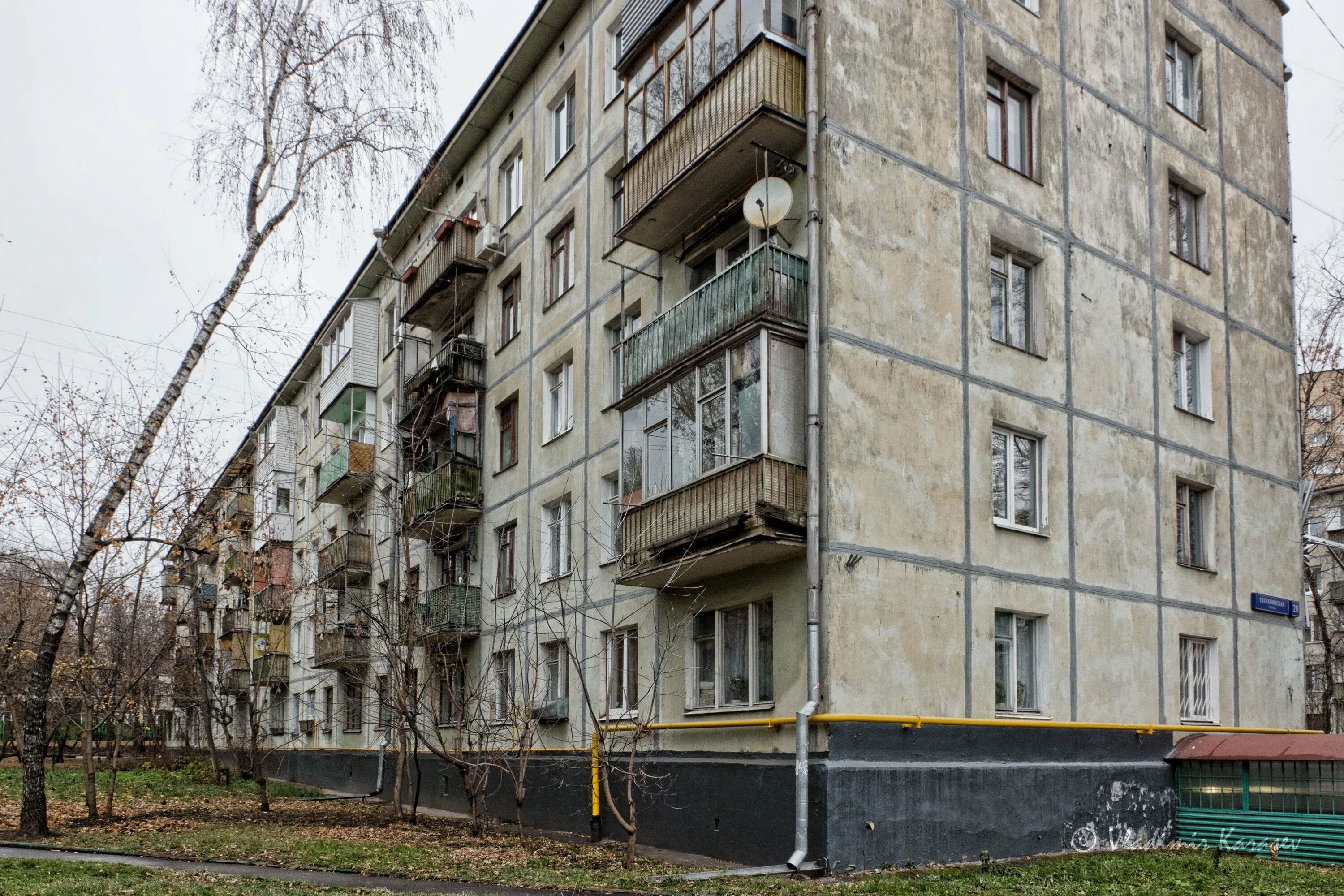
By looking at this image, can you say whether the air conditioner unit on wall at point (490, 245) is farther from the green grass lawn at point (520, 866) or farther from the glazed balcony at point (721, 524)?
the green grass lawn at point (520, 866)

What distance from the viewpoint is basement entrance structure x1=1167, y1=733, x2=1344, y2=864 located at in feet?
53.1

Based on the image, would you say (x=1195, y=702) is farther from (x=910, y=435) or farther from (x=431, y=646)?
(x=431, y=646)

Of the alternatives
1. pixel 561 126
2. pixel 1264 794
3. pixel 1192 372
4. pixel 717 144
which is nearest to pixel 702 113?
pixel 717 144

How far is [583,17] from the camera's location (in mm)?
23203

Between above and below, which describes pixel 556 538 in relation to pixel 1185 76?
below

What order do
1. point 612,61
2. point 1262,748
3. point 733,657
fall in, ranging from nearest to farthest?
point 733,657, point 1262,748, point 612,61

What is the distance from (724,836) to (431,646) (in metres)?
7.56

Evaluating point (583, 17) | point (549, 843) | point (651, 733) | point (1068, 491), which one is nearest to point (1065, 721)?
point (1068, 491)

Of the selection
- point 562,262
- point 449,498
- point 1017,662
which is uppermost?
point 562,262

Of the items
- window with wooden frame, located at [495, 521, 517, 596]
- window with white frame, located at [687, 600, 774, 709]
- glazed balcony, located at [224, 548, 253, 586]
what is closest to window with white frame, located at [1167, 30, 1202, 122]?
window with white frame, located at [687, 600, 774, 709]

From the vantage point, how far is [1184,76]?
2225 centimetres

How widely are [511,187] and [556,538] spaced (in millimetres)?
8585

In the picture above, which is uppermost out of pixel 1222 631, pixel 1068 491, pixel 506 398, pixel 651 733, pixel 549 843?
pixel 506 398

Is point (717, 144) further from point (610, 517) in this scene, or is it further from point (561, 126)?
point (561, 126)
